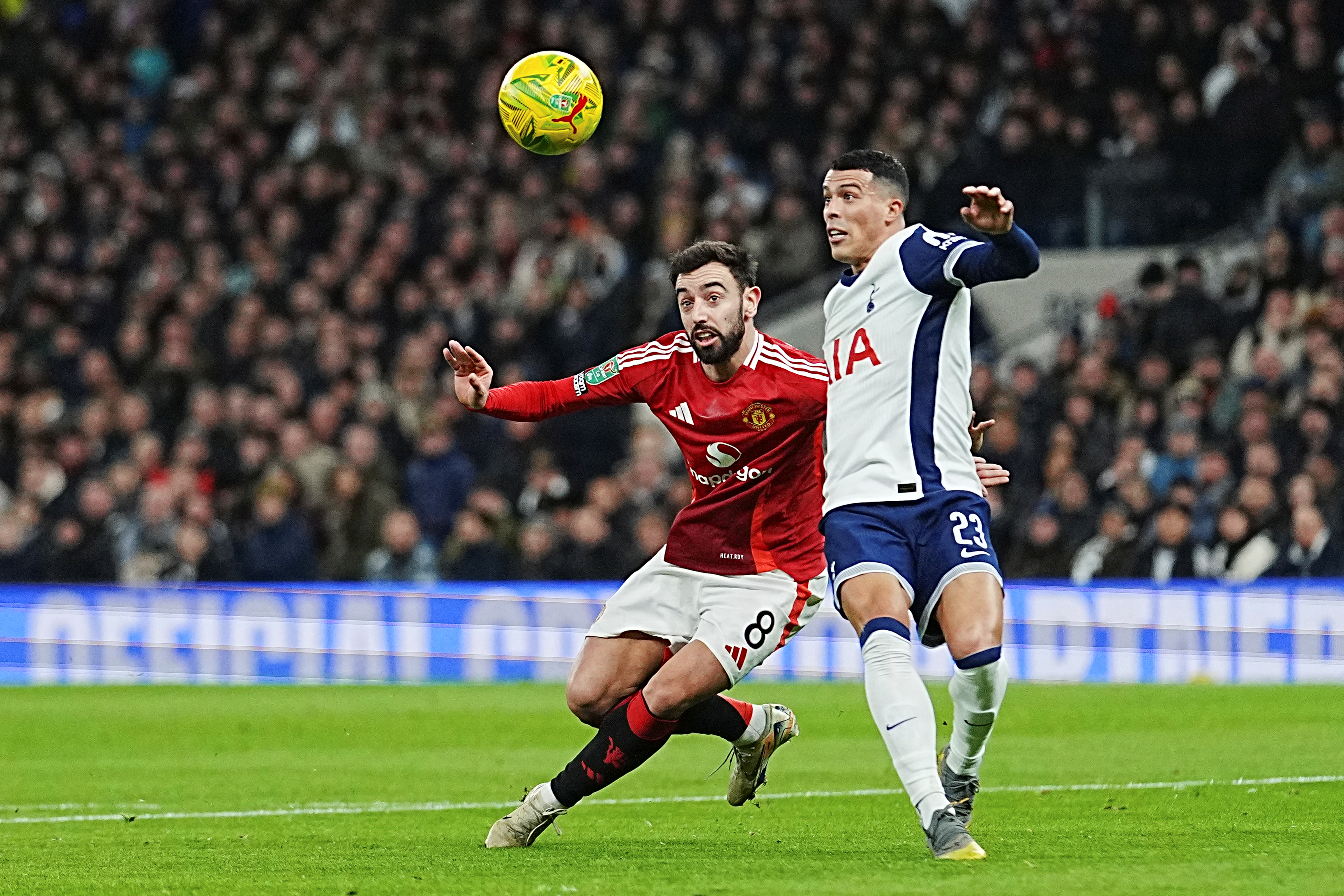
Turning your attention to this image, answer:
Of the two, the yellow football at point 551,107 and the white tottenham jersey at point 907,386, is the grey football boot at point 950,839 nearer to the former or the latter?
the white tottenham jersey at point 907,386

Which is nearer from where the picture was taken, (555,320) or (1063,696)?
(1063,696)

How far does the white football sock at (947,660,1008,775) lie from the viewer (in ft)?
20.9

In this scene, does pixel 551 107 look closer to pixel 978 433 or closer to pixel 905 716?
pixel 978 433

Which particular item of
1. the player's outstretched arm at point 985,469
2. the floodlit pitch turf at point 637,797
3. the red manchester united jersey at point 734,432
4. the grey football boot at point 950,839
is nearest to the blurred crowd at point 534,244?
the floodlit pitch turf at point 637,797

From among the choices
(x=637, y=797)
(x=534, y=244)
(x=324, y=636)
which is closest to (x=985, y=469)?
(x=637, y=797)

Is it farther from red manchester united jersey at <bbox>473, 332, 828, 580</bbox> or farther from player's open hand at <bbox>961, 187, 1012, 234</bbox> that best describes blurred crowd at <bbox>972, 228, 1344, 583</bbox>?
player's open hand at <bbox>961, 187, 1012, 234</bbox>

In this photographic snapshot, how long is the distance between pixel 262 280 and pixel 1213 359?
8.99m

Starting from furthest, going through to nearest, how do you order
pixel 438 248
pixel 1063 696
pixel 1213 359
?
pixel 438 248 → pixel 1213 359 → pixel 1063 696

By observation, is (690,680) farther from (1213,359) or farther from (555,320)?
(555,320)

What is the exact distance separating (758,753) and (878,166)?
2351 millimetres

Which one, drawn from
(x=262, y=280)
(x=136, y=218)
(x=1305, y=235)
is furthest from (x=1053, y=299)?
(x=136, y=218)

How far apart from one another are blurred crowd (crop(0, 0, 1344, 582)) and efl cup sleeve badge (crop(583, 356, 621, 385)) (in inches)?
319

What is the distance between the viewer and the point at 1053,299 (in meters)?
18.4

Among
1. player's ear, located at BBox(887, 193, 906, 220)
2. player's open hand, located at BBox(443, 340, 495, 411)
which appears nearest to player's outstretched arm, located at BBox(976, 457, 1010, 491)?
player's ear, located at BBox(887, 193, 906, 220)
